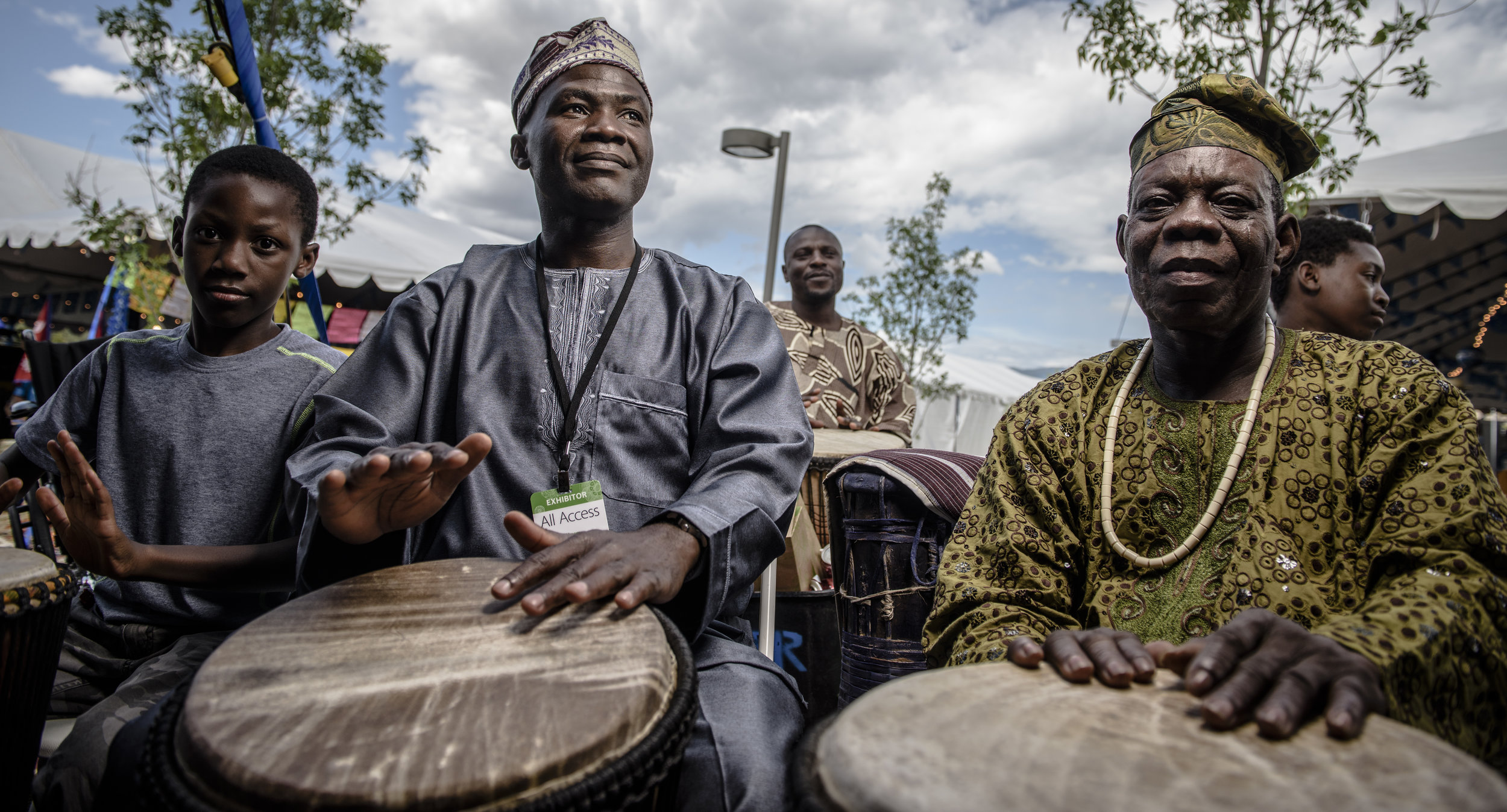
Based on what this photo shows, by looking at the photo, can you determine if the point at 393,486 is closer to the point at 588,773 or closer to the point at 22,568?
the point at 588,773

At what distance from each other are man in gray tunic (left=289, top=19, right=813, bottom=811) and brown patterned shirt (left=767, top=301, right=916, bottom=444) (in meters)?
3.03

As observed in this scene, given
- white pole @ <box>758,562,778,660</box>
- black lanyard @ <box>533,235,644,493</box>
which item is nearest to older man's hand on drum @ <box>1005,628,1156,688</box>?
black lanyard @ <box>533,235,644,493</box>

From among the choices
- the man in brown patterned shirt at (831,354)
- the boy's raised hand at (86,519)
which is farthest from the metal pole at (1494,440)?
the boy's raised hand at (86,519)

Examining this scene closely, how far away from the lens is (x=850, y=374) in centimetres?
532

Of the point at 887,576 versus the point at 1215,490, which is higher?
the point at 1215,490

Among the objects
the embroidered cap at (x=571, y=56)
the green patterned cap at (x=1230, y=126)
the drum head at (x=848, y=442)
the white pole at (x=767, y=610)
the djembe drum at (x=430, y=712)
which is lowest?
the white pole at (x=767, y=610)

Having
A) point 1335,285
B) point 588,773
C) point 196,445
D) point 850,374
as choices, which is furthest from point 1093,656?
point 850,374

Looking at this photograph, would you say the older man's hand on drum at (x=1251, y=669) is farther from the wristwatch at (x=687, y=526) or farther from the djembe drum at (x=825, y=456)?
the djembe drum at (x=825, y=456)

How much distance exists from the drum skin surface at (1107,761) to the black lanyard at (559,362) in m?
1.00

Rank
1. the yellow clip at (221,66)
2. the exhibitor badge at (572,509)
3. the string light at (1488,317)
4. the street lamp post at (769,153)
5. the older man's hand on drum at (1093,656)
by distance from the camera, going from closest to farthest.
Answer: the older man's hand on drum at (1093,656), the exhibitor badge at (572,509), the yellow clip at (221,66), the street lamp post at (769,153), the string light at (1488,317)

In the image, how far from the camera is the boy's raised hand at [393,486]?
1.28m

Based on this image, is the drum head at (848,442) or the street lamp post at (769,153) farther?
the street lamp post at (769,153)

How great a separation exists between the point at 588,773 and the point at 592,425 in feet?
3.34

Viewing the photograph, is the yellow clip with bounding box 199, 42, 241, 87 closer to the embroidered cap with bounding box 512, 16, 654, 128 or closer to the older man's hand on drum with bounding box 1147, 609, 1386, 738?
the embroidered cap with bounding box 512, 16, 654, 128
